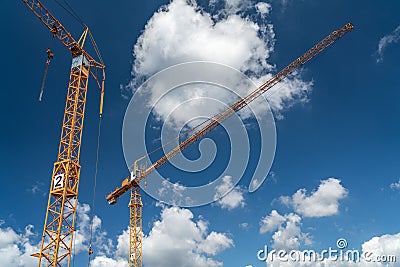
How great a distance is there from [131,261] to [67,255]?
35332 mm

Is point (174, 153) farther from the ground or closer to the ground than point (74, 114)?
farther from the ground

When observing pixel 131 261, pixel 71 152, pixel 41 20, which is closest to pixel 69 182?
pixel 71 152

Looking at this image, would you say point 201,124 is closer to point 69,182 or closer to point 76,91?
point 76,91

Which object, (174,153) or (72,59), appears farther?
(174,153)

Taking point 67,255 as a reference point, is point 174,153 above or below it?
above

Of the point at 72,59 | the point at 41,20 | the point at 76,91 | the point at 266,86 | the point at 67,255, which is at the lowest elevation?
the point at 67,255

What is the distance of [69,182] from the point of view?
41750mm

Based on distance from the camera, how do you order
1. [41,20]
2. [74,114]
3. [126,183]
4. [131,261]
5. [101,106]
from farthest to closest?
[126,183]
[131,261]
[101,106]
[41,20]
[74,114]

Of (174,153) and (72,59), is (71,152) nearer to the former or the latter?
(72,59)

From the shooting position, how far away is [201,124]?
77125 mm

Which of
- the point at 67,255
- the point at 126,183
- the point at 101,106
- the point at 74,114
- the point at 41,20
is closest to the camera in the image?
the point at 67,255

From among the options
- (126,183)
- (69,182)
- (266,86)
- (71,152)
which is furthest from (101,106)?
(266,86)

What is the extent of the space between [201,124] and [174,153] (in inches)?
400

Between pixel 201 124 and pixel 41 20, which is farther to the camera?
pixel 201 124
